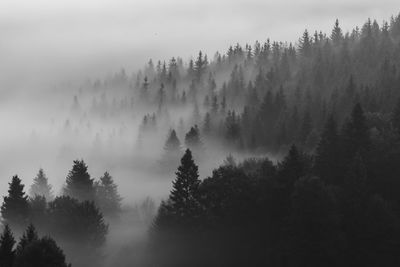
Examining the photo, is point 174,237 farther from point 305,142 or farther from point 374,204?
point 305,142

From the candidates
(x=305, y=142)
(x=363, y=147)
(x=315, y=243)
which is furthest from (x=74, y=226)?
(x=305, y=142)

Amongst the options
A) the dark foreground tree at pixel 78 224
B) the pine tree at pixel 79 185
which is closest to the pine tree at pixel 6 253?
the dark foreground tree at pixel 78 224

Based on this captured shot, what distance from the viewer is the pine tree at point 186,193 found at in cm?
10056

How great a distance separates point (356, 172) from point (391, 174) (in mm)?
8414

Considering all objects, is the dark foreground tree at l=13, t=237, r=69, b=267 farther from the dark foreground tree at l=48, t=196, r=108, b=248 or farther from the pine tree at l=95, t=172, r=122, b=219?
the pine tree at l=95, t=172, r=122, b=219

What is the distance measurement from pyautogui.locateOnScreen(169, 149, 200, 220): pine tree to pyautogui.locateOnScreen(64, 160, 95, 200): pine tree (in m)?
20.4

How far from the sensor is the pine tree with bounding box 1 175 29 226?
103500 mm

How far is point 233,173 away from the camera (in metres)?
102

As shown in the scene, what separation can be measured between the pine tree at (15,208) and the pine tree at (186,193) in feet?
64.6

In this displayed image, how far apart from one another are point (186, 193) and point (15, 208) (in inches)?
892

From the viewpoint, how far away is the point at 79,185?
119562 mm

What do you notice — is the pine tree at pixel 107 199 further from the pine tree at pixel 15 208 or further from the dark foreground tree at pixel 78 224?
the dark foreground tree at pixel 78 224

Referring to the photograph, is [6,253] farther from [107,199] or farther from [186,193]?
[107,199]

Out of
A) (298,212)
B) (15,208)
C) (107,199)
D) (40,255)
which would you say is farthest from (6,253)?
(107,199)
